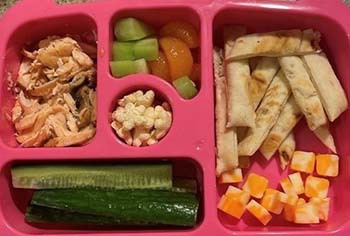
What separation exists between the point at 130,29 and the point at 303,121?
1.45 ft

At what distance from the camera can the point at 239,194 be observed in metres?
1.53

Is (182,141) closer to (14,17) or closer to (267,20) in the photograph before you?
(267,20)

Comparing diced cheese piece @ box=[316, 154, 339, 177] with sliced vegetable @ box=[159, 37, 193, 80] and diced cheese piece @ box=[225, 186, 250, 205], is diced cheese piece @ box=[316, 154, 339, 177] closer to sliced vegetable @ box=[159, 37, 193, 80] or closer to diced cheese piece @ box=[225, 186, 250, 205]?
diced cheese piece @ box=[225, 186, 250, 205]

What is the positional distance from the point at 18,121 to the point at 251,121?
1.68 feet

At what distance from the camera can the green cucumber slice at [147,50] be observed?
153cm

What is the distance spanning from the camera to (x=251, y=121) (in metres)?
1.51

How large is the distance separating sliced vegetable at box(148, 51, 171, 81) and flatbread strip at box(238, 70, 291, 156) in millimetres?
215

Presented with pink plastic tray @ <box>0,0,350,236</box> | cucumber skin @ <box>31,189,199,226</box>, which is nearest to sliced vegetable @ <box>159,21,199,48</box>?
pink plastic tray @ <box>0,0,350,236</box>

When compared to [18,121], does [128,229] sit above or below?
below

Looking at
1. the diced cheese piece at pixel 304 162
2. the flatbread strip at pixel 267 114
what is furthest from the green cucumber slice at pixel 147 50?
the diced cheese piece at pixel 304 162

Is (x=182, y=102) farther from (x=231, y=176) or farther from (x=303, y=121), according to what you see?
(x=303, y=121)

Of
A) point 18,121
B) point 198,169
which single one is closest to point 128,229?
point 198,169

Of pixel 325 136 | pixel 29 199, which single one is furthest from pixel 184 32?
pixel 29 199

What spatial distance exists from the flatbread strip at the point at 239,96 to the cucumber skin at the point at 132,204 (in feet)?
0.63
